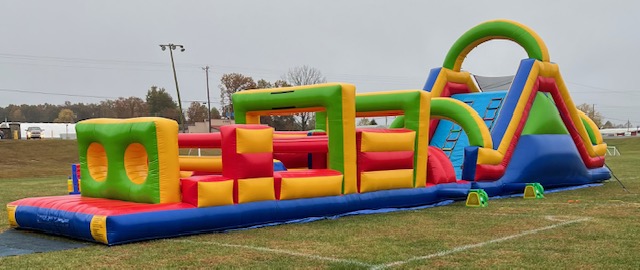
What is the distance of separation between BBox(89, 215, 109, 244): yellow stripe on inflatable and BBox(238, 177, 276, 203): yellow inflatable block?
1722 mm

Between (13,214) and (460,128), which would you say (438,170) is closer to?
(460,128)

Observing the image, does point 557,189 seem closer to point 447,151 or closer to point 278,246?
point 447,151

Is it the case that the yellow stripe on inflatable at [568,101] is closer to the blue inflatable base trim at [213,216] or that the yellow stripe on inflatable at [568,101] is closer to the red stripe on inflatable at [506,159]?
the red stripe on inflatable at [506,159]

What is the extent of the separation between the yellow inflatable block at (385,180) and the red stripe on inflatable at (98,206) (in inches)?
116

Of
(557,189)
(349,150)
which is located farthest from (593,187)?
(349,150)

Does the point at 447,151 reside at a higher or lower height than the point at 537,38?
lower

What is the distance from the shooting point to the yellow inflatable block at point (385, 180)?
31.2 ft

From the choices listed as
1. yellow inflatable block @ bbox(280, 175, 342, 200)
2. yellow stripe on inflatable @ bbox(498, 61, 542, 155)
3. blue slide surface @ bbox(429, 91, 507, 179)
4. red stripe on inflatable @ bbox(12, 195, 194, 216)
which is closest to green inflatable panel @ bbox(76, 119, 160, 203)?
red stripe on inflatable @ bbox(12, 195, 194, 216)

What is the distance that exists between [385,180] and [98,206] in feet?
14.0

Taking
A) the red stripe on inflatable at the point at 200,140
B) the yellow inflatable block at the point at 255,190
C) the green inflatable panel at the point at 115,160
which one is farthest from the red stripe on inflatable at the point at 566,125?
the green inflatable panel at the point at 115,160

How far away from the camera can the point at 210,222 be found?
7570 mm

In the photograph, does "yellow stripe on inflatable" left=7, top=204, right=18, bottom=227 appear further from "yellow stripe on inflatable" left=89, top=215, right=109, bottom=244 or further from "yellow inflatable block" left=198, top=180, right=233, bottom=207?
"yellow inflatable block" left=198, top=180, right=233, bottom=207

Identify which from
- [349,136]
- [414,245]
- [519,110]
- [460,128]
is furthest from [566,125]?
[414,245]

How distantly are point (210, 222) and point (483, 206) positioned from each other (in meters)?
4.57
